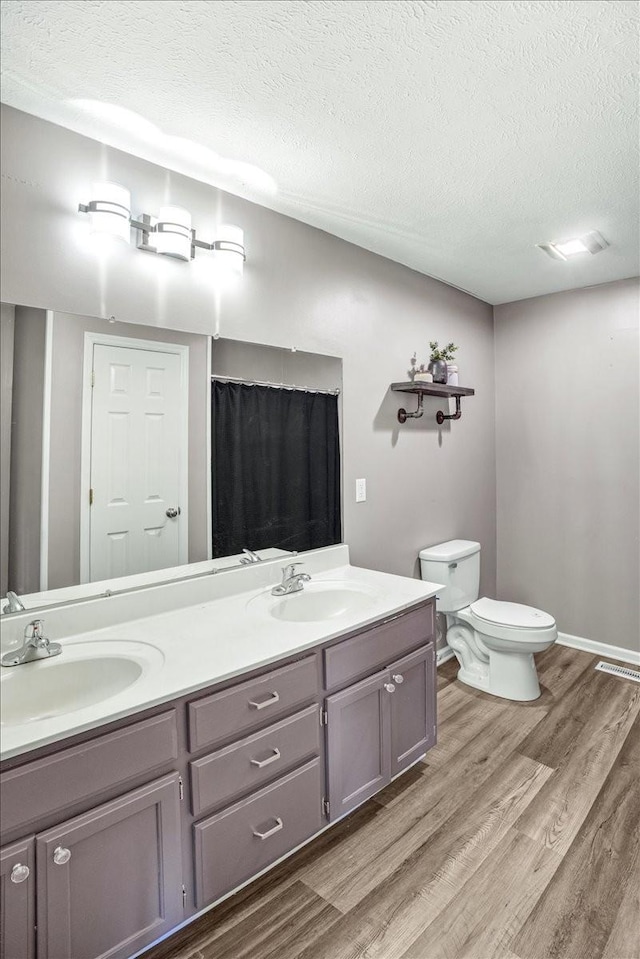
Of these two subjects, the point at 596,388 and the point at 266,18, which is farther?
the point at 596,388

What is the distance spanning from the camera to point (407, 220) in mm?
2305

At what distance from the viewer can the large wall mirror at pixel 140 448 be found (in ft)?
5.09

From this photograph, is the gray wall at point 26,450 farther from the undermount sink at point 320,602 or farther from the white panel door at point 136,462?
the undermount sink at point 320,602

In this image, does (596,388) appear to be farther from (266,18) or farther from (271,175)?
(266,18)

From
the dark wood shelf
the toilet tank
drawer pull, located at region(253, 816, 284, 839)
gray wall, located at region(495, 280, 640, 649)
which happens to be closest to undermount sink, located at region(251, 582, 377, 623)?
drawer pull, located at region(253, 816, 284, 839)

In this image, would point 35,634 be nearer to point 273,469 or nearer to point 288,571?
point 288,571

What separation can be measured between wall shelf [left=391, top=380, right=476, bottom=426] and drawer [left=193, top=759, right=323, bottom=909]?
185cm

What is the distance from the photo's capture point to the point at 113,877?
1197mm

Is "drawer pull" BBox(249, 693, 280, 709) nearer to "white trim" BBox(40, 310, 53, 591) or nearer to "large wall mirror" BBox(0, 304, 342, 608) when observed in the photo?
"large wall mirror" BBox(0, 304, 342, 608)

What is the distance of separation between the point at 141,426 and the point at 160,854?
1.28 meters

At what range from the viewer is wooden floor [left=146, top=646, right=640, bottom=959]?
55.2 inches

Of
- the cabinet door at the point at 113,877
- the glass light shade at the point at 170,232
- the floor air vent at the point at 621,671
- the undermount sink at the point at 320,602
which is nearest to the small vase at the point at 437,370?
the undermount sink at the point at 320,602

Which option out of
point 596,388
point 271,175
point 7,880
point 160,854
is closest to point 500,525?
point 596,388

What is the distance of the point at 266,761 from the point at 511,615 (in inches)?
70.9
